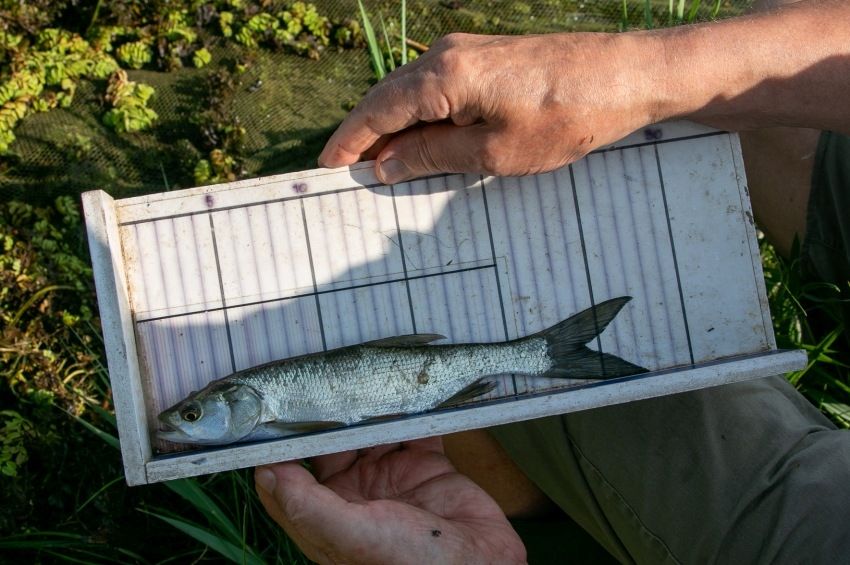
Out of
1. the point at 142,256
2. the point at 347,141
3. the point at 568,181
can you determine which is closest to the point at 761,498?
the point at 568,181

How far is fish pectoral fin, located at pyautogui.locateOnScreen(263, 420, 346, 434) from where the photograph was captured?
7.61ft

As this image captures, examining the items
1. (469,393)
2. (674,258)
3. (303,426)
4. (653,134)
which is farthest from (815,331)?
(303,426)

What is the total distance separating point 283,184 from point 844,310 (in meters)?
2.32

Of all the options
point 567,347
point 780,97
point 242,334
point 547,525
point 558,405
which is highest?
point 780,97

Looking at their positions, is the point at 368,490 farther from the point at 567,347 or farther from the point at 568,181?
the point at 568,181

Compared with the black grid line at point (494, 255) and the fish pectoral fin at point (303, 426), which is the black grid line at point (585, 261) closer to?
the black grid line at point (494, 255)

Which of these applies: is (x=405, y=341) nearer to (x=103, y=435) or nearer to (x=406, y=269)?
(x=406, y=269)

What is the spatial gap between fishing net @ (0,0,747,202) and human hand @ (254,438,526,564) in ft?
5.30

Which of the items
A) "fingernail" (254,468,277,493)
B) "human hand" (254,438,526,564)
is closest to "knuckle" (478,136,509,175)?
"human hand" (254,438,526,564)

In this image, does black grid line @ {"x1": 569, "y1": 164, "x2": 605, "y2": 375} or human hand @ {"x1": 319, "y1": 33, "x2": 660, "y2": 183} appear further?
black grid line @ {"x1": 569, "y1": 164, "x2": 605, "y2": 375}

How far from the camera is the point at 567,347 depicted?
242cm

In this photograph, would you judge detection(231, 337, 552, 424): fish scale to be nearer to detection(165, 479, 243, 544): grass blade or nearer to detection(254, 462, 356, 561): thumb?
detection(254, 462, 356, 561): thumb

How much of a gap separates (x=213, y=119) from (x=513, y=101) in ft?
6.18

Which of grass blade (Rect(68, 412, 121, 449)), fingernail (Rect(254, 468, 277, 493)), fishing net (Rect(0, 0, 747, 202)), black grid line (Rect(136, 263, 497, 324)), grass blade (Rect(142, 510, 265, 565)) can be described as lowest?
grass blade (Rect(142, 510, 265, 565))
